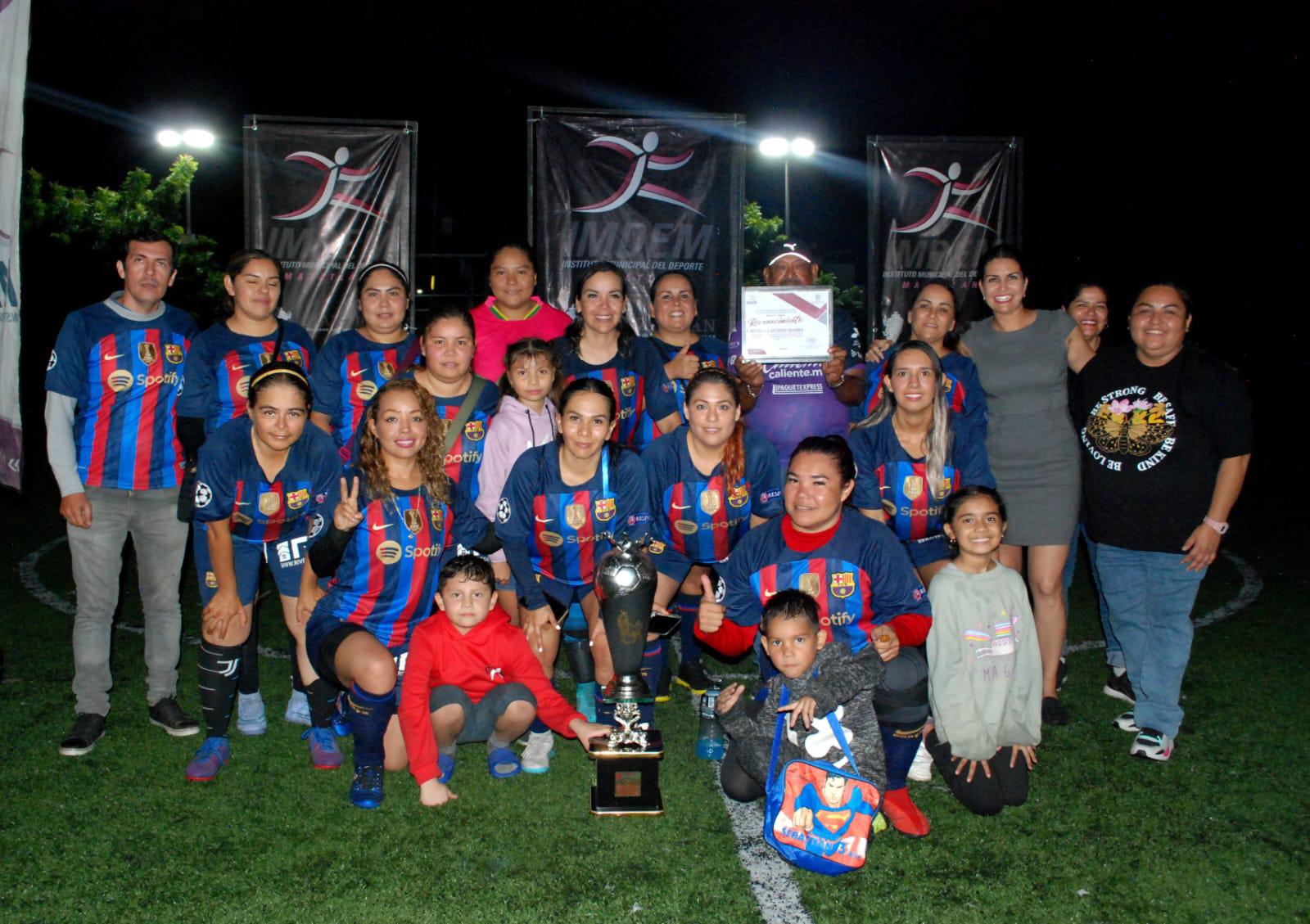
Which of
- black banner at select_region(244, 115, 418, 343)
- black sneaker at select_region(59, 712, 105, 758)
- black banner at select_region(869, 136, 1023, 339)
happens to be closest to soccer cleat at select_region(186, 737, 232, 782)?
black sneaker at select_region(59, 712, 105, 758)

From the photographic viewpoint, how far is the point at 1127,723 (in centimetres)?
423

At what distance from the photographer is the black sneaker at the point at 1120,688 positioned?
4.60 m

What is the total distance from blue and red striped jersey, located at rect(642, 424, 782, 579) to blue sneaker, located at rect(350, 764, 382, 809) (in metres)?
1.41

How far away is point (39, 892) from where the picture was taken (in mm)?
2957

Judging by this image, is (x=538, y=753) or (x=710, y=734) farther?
(x=710, y=734)

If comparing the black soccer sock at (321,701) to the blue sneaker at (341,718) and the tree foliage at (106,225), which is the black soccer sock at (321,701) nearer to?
the blue sneaker at (341,718)

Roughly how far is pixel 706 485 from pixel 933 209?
4.50 m

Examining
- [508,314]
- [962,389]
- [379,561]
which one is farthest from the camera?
[508,314]

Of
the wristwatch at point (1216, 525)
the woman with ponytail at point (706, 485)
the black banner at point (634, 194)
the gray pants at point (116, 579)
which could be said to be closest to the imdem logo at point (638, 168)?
the black banner at point (634, 194)

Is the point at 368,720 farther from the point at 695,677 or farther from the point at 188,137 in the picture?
the point at 188,137

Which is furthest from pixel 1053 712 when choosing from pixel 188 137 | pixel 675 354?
pixel 188 137

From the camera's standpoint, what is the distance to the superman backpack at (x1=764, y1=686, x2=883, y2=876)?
3.04 meters

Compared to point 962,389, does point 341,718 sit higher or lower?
lower

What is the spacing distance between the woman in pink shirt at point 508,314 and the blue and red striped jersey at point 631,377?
53cm
